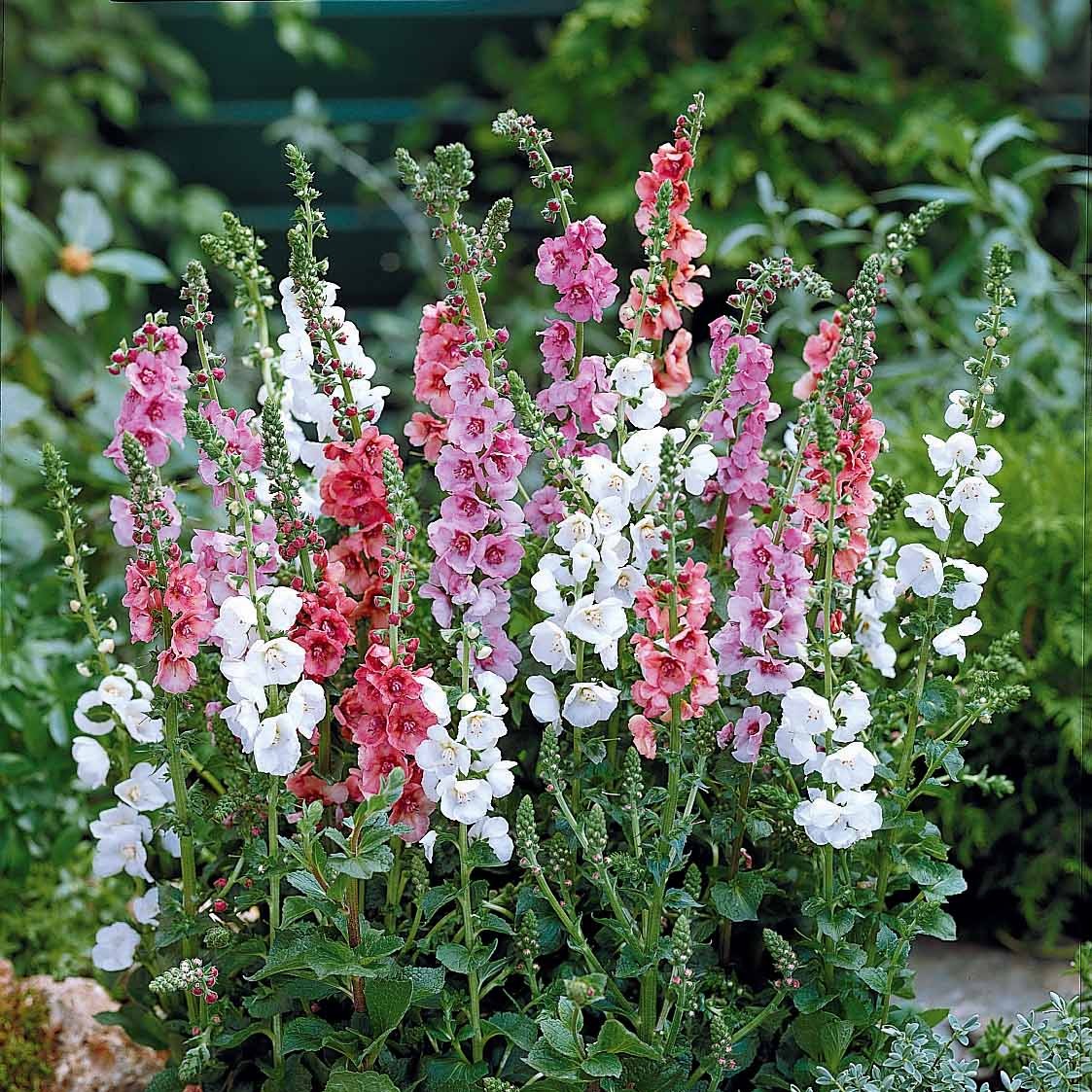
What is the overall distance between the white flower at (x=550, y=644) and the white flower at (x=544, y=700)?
21mm

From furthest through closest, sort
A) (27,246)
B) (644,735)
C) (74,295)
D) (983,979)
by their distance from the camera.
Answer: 1. (27,246)
2. (74,295)
3. (983,979)
4. (644,735)

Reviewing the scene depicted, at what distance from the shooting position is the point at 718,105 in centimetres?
344

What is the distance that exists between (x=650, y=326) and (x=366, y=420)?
30 cm

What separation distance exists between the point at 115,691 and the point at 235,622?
1.05 feet

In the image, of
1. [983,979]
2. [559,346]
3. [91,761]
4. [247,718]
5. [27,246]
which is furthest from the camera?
[27,246]

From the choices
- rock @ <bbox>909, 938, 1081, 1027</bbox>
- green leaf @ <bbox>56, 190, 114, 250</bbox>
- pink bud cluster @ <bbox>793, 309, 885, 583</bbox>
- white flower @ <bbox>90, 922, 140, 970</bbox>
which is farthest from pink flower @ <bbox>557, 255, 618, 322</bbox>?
green leaf @ <bbox>56, 190, 114, 250</bbox>

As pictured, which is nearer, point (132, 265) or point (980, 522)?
point (980, 522)

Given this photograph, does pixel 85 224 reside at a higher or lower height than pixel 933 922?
higher

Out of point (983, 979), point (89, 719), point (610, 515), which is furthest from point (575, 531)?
→ point (983, 979)

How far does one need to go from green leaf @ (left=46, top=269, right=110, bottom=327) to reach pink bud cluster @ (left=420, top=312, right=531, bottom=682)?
177cm

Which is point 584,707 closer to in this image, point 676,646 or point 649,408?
point 676,646

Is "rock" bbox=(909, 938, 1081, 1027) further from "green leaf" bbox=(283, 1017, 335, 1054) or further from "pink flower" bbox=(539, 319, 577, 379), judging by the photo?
"pink flower" bbox=(539, 319, 577, 379)

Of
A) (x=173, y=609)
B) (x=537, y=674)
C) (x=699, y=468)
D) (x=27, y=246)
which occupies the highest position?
(x=27, y=246)

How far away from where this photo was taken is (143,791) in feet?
4.72
